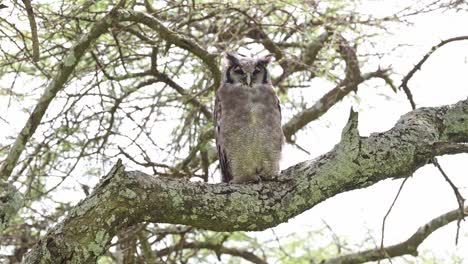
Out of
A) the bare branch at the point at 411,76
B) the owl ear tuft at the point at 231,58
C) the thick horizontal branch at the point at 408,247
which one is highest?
the owl ear tuft at the point at 231,58

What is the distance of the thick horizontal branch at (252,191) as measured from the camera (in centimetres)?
274

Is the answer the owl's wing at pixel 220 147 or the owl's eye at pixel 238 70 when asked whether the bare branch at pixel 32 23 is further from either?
the owl's eye at pixel 238 70

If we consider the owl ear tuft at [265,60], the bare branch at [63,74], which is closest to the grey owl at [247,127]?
the owl ear tuft at [265,60]

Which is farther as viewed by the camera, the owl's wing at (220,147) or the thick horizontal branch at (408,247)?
the thick horizontal branch at (408,247)

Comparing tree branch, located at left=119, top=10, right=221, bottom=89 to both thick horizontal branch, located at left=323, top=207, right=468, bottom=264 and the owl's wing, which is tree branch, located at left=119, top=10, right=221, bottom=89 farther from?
thick horizontal branch, located at left=323, top=207, right=468, bottom=264

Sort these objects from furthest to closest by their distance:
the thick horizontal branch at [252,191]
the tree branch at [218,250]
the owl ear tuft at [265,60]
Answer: the tree branch at [218,250], the owl ear tuft at [265,60], the thick horizontal branch at [252,191]

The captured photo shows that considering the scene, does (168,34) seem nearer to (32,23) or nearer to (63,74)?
(63,74)

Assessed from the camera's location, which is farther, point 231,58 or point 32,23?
point 231,58

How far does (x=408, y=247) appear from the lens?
18.8ft

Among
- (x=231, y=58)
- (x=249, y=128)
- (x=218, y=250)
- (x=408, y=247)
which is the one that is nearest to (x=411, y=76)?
(x=249, y=128)

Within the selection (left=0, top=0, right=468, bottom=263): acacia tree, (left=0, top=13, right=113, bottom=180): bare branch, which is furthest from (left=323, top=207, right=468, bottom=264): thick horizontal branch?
(left=0, top=13, right=113, bottom=180): bare branch

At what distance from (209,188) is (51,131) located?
267cm

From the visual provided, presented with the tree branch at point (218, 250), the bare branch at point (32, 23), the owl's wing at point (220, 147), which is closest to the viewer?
the bare branch at point (32, 23)

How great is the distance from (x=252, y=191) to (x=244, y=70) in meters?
2.07
